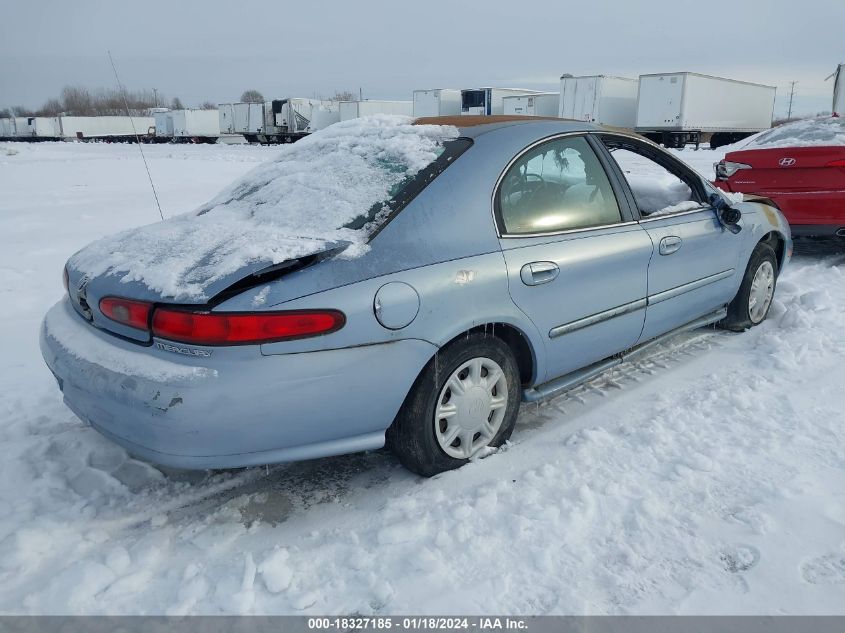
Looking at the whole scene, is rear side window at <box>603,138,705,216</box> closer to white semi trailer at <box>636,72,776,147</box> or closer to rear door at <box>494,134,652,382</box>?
rear door at <box>494,134,652,382</box>

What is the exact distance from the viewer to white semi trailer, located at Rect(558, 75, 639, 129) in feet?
95.3

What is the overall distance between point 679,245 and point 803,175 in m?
3.60

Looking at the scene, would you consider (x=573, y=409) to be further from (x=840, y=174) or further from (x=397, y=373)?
(x=840, y=174)

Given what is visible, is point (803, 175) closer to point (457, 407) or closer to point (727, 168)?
point (727, 168)

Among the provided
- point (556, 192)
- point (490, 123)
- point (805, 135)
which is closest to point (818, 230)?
point (805, 135)

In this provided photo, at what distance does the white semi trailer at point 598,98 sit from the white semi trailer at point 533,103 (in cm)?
207

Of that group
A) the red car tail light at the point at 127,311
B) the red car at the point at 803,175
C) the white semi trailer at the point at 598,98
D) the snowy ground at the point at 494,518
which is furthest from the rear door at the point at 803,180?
the white semi trailer at the point at 598,98

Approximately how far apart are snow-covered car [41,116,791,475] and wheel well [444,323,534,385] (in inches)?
0.4

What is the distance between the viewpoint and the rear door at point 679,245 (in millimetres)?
3516

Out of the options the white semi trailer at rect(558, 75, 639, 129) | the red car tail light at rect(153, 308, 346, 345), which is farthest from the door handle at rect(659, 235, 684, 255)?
the white semi trailer at rect(558, 75, 639, 129)

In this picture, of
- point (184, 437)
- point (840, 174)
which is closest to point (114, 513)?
point (184, 437)

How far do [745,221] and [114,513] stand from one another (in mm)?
4096

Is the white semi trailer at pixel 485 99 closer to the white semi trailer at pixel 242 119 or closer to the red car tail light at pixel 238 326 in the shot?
the white semi trailer at pixel 242 119

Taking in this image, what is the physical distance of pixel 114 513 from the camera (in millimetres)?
2527
